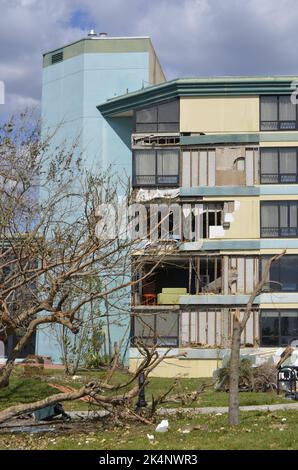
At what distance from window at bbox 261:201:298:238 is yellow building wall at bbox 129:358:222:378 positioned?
6463mm

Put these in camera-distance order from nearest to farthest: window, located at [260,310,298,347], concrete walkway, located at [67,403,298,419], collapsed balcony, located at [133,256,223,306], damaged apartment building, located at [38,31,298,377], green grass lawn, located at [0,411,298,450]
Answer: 1. green grass lawn, located at [0,411,298,450]
2. concrete walkway, located at [67,403,298,419]
3. window, located at [260,310,298,347]
4. damaged apartment building, located at [38,31,298,377]
5. collapsed balcony, located at [133,256,223,306]

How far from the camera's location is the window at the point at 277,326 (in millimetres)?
32719

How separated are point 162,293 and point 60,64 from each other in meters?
14.8

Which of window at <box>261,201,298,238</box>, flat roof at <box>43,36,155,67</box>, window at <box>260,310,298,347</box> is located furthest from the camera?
flat roof at <box>43,36,155,67</box>

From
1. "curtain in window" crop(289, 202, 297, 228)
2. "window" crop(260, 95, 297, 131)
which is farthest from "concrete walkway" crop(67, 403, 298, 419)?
"window" crop(260, 95, 297, 131)

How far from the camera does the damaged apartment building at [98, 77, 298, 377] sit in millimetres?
33031

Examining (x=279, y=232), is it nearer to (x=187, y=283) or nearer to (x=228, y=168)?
(x=228, y=168)

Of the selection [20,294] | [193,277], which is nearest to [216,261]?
[193,277]

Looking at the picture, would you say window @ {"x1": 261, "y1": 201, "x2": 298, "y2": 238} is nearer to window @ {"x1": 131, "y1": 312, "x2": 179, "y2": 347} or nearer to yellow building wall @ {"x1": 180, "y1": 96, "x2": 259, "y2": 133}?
yellow building wall @ {"x1": 180, "y1": 96, "x2": 259, "y2": 133}

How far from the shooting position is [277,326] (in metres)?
32.9

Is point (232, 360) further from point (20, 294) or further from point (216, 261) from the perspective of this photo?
point (216, 261)

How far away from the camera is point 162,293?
111 feet

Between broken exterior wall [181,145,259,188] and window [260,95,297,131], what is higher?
window [260,95,297,131]

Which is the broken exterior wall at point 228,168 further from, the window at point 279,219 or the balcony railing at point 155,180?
the window at point 279,219
